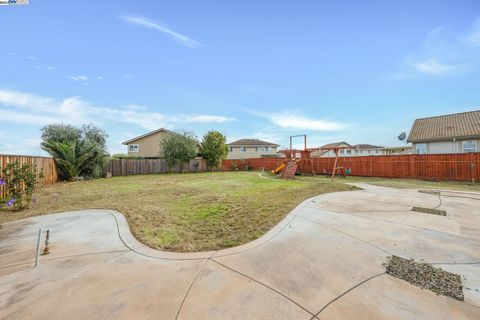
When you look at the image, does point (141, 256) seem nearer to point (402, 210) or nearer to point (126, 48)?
point (402, 210)

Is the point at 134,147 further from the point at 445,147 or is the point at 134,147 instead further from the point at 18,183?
the point at 445,147

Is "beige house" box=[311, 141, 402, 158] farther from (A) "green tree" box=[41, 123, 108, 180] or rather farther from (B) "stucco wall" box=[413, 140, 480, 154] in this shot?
(A) "green tree" box=[41, 123, 108, 180]

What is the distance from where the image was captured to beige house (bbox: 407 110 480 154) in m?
→ 13.7

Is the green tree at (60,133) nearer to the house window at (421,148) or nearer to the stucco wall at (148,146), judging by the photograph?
the stucco wall at (148,146)

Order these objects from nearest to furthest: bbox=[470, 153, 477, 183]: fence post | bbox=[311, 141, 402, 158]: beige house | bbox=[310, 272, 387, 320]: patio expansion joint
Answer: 1. bbox=[310, 272, 387, 320]: patio expansion joint
2. bbox=[470, 153, 477, 183]: fence post
3. bbox=[311, 141, 402, 158]: beige house

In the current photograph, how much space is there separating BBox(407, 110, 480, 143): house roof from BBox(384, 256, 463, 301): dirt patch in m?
17.9

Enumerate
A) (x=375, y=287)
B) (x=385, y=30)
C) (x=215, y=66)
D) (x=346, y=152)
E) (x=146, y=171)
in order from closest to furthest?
(x=375, y=287) < (x=385, y=30) < (x=215, y=66) < (x=146, y=171) < (x=346, y=152)

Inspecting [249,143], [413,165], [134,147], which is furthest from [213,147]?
[413,165]

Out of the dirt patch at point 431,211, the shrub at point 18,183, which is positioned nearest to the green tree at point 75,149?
the shrub at point 18,183

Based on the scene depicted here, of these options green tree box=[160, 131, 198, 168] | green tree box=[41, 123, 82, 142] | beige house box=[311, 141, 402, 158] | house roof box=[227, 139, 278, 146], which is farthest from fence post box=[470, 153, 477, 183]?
house roof box=[227, 139, 278, 146]

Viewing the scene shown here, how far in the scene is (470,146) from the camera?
1371 centimetres

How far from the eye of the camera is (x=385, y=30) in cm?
838

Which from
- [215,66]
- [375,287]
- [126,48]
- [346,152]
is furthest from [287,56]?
[346,152]

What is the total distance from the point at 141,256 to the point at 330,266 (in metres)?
2.58
